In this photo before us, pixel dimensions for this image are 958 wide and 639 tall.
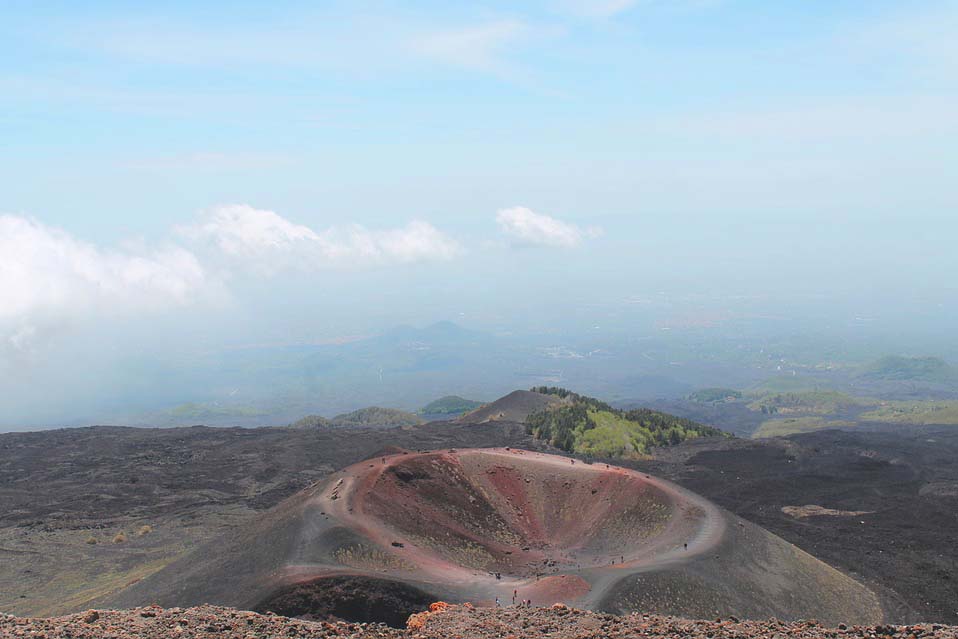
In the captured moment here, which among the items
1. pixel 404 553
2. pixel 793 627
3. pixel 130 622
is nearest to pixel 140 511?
pixel 404 553

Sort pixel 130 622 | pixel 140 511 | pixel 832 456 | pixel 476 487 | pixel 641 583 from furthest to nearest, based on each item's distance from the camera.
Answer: pixel 832 456 < pixel 140 511 < pixel 476 487 < pixel 641 583 < pixel 130 622

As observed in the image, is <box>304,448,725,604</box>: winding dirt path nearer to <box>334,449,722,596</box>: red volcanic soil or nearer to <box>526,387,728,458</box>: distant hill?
<box>334,449,722,596</box>: red volcanic soil

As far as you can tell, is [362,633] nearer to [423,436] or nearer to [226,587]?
[226,587]

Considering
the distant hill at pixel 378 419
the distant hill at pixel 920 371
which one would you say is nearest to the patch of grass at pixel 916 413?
the distant hill at pixel 920 371

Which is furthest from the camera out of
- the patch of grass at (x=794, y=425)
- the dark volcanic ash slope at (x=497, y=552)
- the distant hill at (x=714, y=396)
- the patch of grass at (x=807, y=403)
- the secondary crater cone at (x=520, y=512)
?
the distant hill at (x=714, y=396)

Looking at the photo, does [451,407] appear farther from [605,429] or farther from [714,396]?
[714,396]

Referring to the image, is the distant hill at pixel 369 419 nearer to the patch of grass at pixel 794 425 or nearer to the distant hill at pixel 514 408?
the distant hill at pixel 514 408

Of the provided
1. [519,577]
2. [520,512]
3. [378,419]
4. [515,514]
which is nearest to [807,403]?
[378,419]
